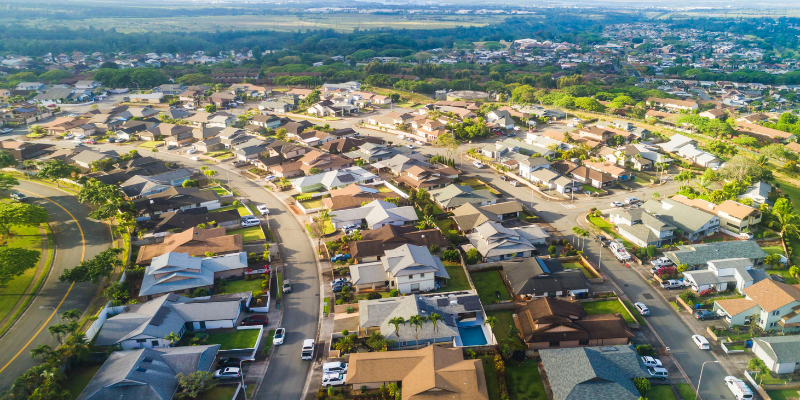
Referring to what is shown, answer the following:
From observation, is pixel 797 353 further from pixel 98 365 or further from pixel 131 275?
pixel 131 275

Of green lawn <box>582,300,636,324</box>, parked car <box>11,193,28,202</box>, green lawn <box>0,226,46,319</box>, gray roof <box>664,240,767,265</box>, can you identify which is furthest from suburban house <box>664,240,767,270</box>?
parked car <box>11,193,28,202</box>

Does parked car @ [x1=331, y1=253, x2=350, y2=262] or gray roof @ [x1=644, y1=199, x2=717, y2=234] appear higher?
gray roof @ [x1=644, y1=199, x2=717, y2=234]

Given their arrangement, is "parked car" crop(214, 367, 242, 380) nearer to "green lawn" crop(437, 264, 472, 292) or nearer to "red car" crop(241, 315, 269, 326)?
"red car" crop(241, 315, 269, 326)

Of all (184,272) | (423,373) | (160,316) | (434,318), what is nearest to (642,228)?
(434,318)

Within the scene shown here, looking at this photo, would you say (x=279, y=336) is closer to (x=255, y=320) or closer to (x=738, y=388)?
(x=255, y=320)

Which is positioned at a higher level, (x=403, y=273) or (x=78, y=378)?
(x=403, y=273)

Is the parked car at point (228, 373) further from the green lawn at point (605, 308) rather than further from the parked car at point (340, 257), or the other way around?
the green lawn at point (605, 308)
